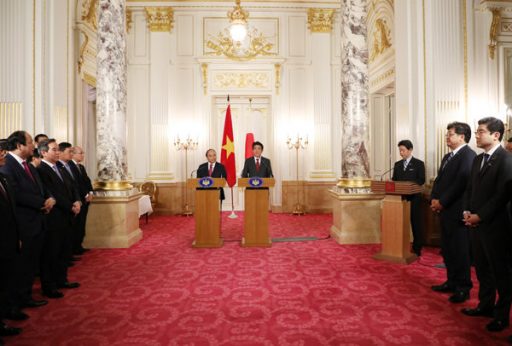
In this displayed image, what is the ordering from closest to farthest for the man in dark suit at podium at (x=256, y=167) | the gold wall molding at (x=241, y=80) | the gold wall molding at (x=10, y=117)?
the gold wall molding at (x=10, y=117), the man in dark suit at podium at (x=256, y=167), the gold wall molding at (x=241, y=80)

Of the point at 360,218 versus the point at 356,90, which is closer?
the point at 360,218

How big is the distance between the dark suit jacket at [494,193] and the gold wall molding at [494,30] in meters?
4.02

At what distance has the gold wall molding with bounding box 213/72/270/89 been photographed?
381 inches

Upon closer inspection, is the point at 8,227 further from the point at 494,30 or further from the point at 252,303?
the point at 494,30

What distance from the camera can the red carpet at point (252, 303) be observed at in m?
2.68

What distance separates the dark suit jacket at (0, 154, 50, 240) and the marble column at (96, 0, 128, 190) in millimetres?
2526

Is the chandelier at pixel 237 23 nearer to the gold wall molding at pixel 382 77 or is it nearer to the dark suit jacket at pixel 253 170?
the dark suit jacket at pixel 253 170

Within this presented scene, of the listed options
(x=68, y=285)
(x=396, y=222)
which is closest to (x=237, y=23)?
(x=396, y=222)

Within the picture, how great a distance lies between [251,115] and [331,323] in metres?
7.69

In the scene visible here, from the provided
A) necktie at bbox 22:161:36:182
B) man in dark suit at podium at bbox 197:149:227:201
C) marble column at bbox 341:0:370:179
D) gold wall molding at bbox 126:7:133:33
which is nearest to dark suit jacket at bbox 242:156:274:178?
man in dark suit at podium at bbox 197:149:227:201

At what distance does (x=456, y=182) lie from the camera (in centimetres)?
347

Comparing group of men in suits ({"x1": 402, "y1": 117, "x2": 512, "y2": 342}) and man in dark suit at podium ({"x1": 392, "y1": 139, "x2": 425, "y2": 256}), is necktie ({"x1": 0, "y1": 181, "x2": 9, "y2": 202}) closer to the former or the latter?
group of men in suits ({"x1": 402, "y1": 117, "x2": 512, "y2": 342})

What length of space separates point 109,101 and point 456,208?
520 centimetres

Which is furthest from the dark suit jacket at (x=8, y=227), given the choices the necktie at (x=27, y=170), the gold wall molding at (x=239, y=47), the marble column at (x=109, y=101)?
the gold wall molding at (x=239, y=47)
